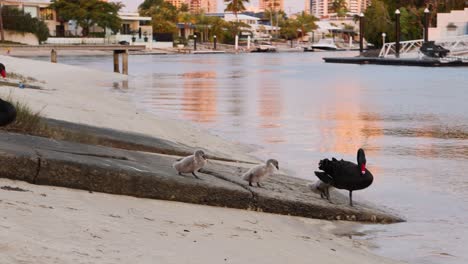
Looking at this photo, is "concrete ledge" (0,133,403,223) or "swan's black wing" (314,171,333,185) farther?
"swan's black wing" (314,171,333,185)

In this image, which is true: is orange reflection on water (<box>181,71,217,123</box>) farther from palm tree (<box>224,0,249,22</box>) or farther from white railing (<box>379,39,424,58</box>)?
palm tree (<box>224,0,249,22</box>)

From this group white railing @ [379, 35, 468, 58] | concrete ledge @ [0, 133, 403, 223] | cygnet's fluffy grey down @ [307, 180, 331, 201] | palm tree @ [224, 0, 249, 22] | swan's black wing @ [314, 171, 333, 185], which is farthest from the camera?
palm tree @ [224, 0, 249, 22]

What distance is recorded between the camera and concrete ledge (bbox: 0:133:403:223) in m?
9.14

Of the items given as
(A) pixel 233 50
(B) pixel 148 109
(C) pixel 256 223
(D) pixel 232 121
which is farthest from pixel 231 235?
(A) pixel 233 50

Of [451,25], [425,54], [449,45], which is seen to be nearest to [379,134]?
[425,54]

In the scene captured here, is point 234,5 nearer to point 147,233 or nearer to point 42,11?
point 42,11

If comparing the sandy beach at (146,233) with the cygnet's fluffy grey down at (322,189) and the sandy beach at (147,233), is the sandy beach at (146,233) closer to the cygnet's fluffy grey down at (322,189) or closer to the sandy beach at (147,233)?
the sandy beach at (147,233)

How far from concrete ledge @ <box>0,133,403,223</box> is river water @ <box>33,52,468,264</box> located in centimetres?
62

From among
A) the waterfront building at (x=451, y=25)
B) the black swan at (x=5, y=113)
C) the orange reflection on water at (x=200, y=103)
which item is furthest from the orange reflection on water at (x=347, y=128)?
the waterfront building at (x=451, y=25)

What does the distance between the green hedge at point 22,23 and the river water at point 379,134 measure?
56.2 meters

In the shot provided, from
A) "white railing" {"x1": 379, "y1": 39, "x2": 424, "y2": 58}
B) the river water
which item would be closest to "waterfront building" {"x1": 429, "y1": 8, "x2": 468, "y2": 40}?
"white railing" {"x1": 379, "y1": 39, "x2": 424, "y2": 58}

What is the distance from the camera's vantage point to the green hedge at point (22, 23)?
9725 cm

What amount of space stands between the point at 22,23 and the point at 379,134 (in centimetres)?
8126

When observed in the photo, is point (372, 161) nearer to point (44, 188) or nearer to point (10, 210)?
point (44, 188)
